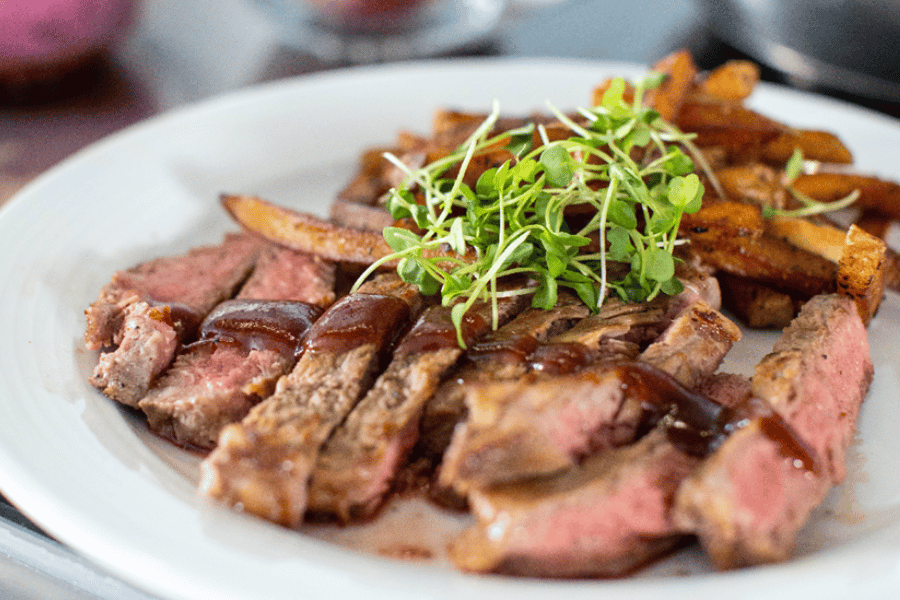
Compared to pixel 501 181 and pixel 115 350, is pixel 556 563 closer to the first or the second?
pixel 501 181

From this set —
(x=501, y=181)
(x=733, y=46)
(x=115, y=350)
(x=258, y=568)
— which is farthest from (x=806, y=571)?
(x=733, y=46)

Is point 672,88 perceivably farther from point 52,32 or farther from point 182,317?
point 52,32

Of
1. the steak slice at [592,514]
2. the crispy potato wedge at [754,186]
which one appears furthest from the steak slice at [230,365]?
the crispy potato wedge at [754,186]

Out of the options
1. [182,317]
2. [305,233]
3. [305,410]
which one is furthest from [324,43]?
[305,410]

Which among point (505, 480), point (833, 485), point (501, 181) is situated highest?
point (501, 181)

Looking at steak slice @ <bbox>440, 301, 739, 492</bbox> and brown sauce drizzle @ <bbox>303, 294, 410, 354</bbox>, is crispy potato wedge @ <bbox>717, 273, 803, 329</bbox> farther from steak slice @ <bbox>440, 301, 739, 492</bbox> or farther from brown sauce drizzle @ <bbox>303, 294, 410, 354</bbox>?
brown sauce drizzle @ <bbox>303, 294, 410, 354</bbox>

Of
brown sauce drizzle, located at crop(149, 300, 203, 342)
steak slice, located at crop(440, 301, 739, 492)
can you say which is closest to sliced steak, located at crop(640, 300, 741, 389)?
steak slice, located at crop(440, 301, 739, 492)
